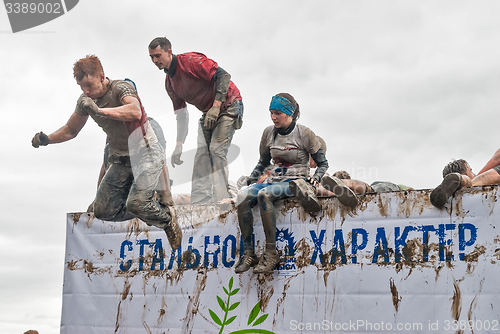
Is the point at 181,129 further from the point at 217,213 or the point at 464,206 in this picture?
the point at 464,206

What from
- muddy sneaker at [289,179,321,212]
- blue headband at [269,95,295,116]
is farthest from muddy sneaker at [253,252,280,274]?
blue headband at [269,95,295,116]

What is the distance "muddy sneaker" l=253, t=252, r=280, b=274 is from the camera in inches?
170

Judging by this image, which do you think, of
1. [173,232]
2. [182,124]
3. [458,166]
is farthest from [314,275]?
[182,124]

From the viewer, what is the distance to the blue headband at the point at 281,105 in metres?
4.70

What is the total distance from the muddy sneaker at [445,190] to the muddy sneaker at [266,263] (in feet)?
4.65

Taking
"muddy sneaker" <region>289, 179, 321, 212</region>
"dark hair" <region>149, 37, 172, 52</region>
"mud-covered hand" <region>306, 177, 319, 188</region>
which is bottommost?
"muddy sneaker" <region>289, 179, 321, 212</region>

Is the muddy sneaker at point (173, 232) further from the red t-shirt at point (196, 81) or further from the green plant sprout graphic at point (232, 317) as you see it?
the red t-shirt at point (196, 81)

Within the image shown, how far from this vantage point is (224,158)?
5.16m

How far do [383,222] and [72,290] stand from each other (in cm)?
354

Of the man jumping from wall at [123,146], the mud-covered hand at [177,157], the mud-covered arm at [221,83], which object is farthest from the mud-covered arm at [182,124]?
the man jumping from wall at [123,146]

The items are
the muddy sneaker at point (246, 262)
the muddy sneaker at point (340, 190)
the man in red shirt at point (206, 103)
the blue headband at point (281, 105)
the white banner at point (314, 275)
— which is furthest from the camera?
the man in red shirt at point (206, 103)

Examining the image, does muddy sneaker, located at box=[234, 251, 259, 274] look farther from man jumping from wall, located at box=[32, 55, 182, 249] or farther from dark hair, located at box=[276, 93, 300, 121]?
dark hair, located at box=[276, 93, 300, 121]

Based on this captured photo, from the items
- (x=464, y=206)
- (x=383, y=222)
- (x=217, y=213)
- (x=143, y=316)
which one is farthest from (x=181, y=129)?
(x=464, y=206)

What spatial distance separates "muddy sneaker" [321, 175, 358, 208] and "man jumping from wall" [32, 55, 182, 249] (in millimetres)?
1649
